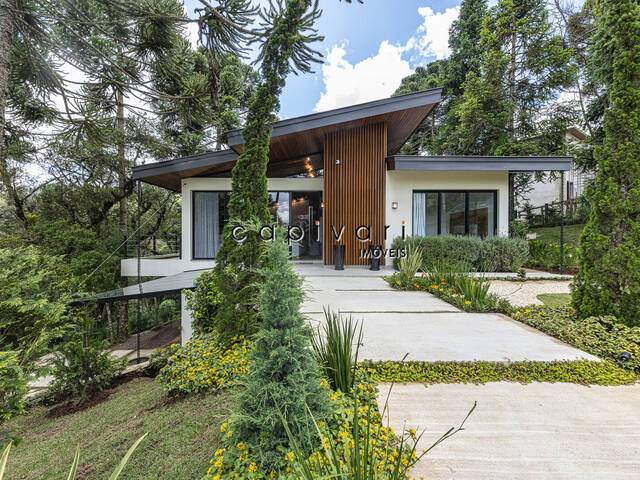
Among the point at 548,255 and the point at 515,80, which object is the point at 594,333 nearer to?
the point at 548,255

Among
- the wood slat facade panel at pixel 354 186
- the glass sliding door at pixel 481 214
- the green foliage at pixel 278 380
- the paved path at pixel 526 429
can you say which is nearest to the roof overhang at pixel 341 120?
the wood slat facade panel at pixel 354 186

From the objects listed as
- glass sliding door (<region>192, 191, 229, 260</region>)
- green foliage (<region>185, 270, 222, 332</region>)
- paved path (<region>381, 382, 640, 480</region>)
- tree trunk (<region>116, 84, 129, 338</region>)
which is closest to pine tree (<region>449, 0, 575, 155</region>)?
glass sliding door (<region>192, 191, 229, 260</region>)

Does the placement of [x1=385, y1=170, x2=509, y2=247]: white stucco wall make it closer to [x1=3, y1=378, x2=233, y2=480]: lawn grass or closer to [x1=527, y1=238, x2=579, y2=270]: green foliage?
[x1=527, y1=238, x2=579, y2=270]: green foliage

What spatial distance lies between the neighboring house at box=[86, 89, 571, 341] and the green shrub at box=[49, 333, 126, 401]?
3.85m

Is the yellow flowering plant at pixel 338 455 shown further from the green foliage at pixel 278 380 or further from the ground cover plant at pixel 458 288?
the ground cover plant at pixel 458 288

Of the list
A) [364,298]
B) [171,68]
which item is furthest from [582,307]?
[171,68]

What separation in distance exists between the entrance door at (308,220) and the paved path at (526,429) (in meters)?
7.26

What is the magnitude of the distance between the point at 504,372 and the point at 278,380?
6.82 ft

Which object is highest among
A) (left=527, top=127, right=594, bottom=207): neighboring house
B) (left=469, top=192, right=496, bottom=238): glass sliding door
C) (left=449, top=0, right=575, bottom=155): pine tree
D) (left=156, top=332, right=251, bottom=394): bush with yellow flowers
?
(left=449, top=0, right=575, bottom=155): pine tree

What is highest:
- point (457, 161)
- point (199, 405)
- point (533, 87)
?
point (533, 87)

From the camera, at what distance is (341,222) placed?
7910 mm

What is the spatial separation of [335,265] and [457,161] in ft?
16.1

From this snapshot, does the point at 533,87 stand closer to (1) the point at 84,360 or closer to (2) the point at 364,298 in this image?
(2) the point at 364,298

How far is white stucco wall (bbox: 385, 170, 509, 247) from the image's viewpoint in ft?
27.2
